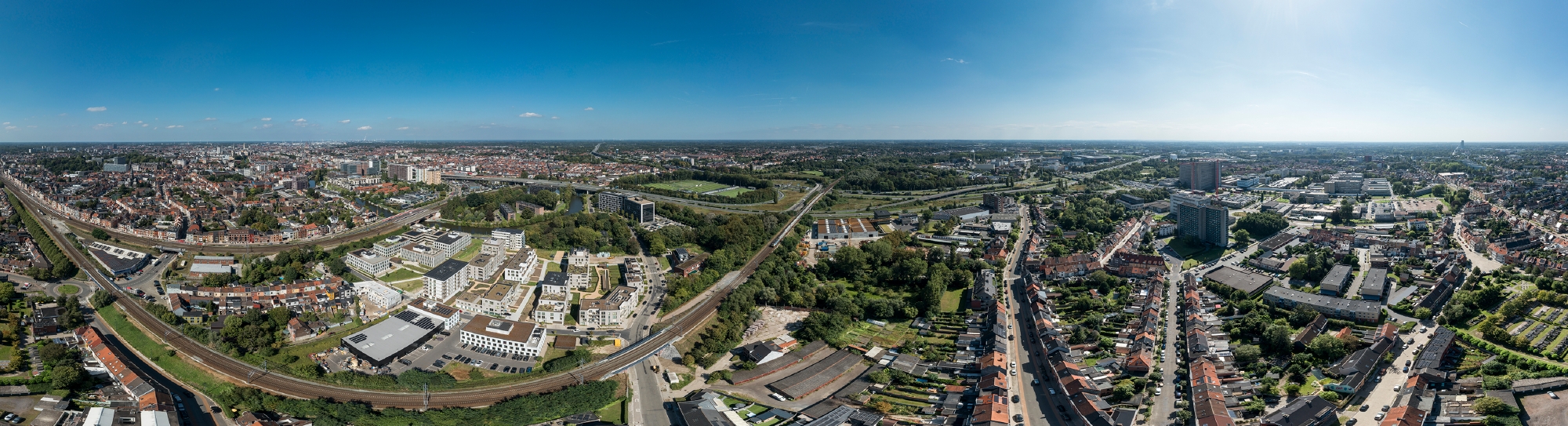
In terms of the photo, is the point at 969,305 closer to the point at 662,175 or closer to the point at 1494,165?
the point at 662,175

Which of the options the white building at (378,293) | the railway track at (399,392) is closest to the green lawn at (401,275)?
the white building at (378,293)

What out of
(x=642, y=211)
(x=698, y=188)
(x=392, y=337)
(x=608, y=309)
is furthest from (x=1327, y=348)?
(x=698, y=188)

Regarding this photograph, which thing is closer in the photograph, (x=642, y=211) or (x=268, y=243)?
(x=268, y=243)

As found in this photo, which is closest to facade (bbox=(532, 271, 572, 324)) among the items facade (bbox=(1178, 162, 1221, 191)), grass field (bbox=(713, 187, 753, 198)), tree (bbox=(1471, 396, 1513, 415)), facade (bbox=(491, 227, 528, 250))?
facade (bbox=(491, 227, 528, 250))

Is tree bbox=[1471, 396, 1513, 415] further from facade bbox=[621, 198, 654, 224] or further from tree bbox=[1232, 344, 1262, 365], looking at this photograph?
facade bbox=[621, 198, 654, 224]

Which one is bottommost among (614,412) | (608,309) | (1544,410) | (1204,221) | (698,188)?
(614,412)

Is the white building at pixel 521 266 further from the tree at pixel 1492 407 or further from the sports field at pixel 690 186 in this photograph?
the sports field at pixel 690 186

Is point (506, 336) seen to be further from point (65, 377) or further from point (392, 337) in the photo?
point (65, 377)
